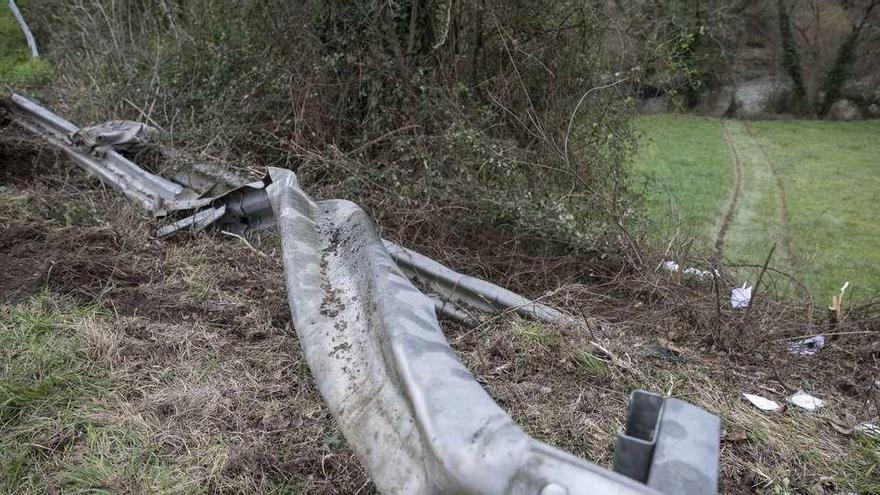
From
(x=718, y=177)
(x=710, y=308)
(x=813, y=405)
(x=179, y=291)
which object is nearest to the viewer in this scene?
(x=813, y=405)

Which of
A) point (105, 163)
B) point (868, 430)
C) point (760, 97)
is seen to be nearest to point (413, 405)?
point (868, 430)

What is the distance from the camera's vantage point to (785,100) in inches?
726

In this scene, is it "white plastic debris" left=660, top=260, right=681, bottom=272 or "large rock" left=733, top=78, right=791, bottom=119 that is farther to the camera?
"large rock" left=733, top=78, right=791, bottom=119

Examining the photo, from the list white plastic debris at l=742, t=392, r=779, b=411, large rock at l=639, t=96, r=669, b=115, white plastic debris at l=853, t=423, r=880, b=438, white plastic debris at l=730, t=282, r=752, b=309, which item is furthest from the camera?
large rock at l=639, t=96, r=669, b=115

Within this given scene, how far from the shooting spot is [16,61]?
1052cm

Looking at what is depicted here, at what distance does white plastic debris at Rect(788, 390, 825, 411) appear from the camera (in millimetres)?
3170

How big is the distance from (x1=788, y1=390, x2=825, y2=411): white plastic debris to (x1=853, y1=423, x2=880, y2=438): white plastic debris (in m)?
0.20

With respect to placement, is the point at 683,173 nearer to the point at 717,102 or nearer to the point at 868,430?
the point at 717,102

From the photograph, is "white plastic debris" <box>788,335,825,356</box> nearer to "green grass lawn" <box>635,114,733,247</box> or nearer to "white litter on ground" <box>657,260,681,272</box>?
"white litter on ground" <box>657,260,681,272</box>

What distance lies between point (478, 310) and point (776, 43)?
1734 cm

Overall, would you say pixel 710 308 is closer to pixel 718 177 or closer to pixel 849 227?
pixel 849 227

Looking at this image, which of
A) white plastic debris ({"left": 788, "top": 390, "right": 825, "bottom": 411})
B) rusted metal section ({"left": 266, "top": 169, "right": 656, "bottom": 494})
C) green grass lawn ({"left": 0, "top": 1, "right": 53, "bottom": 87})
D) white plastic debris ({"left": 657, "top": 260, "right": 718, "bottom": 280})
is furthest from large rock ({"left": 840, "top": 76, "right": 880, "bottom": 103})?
rusted metal section ({"left": 266, "top": 169, "right": 656, "bottom": 494})

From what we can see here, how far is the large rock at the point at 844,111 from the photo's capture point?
18.0 meters

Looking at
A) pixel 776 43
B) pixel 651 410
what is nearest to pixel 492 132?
pixel 651 410
